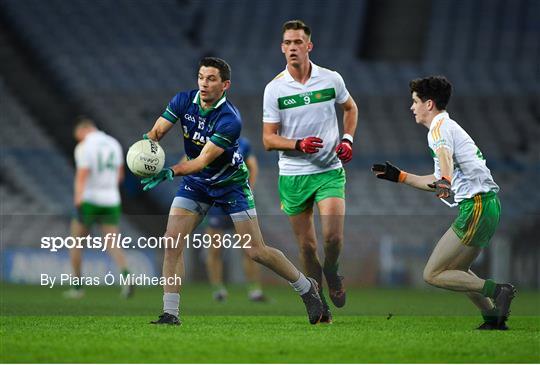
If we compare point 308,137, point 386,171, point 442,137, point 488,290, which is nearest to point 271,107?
point 308,137

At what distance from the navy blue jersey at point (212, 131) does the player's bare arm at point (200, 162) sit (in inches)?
1.9

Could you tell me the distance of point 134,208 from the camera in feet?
74.4

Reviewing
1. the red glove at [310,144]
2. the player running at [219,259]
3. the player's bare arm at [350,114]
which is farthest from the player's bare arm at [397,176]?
the player running at [219,259]

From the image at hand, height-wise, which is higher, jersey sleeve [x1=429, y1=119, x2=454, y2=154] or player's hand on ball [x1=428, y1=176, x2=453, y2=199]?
jersey sleeve [x1=429, y1=119, x2=454, y2=154]

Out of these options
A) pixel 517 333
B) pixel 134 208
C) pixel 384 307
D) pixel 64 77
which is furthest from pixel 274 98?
pixel 64 77

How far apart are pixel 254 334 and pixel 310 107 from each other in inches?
84.9

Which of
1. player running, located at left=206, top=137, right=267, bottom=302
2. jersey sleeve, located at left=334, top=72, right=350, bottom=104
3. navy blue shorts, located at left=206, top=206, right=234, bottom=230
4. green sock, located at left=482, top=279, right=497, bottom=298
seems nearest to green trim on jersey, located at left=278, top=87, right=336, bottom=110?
jersey sleeve, located at left=334, top=72, right=350, bottom=104

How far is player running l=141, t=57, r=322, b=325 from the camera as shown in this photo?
851cm

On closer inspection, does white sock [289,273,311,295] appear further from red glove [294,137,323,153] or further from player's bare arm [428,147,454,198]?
player's bare arm [428,147,454,198]

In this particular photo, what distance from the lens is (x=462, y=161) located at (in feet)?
27.8

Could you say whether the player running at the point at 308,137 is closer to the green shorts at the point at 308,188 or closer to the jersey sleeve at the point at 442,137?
the green shorts at the point at 308,188

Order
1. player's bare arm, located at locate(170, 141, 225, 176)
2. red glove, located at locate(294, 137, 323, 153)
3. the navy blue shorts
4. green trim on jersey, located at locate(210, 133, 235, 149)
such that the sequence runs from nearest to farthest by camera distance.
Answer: player's bare arm, located at locate(170, 141, 225, 176), green trim on jersey, located at locate(210, 133, 235, 149), red glove, located at locate(294, 137, 323, 153), the navy blue shorts

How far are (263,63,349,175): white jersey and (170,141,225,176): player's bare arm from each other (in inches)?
37.5

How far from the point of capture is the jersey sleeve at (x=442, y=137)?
8195mm
